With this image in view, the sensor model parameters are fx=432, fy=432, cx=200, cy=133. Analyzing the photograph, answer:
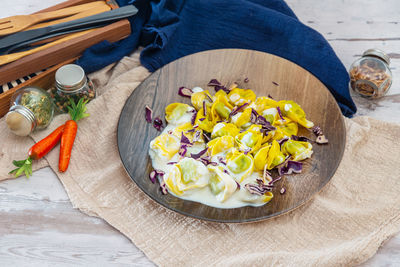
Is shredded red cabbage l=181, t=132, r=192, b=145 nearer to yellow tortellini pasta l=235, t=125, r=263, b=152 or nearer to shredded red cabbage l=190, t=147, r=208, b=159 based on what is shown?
shredded red cabbage l=190, t=147, r=208, b=159

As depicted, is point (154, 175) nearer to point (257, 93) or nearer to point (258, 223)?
point (258, 223)

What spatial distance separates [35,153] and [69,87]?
0.93ft

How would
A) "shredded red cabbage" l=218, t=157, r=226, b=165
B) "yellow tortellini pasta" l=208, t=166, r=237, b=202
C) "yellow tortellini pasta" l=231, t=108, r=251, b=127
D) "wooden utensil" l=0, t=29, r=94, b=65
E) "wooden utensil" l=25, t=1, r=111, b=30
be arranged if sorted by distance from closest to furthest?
"yellow tortellini pasta" l=208, t=166, r=237, b=202, "shredded red cabbage" l=218, t=157, r=226, b=165, "yellow tortellini pasta" l=231, t=108, r=251, b=127, "wooden utensil" l=0, t=29, r=94, b=65, "wooden utensil" l=25, t=1, r=111, b=30

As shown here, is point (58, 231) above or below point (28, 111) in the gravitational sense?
below

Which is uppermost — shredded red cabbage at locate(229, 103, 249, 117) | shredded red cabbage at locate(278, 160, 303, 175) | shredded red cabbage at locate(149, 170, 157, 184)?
shredded red cabbage at locate(229, 103, 249, 117)

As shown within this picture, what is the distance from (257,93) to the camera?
1.78m

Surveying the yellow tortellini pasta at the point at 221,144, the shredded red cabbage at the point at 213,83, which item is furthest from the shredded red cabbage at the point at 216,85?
the yellow tortellini pasta at the point at 221,144

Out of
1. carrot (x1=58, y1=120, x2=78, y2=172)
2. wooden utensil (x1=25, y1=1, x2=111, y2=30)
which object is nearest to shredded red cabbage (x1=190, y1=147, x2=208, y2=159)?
carrot (x1=58, y1=120, x2=78, y2=172)

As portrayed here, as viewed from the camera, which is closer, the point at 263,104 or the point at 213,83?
the point at 263,104

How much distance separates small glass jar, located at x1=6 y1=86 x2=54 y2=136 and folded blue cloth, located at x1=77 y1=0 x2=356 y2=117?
10.8 inches

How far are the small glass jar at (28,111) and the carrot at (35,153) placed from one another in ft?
0.24

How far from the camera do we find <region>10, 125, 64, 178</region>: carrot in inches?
62.4

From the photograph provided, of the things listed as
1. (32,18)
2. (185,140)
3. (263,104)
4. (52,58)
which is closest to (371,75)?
(263,104)

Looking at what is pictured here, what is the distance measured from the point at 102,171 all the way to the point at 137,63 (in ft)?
2.00
